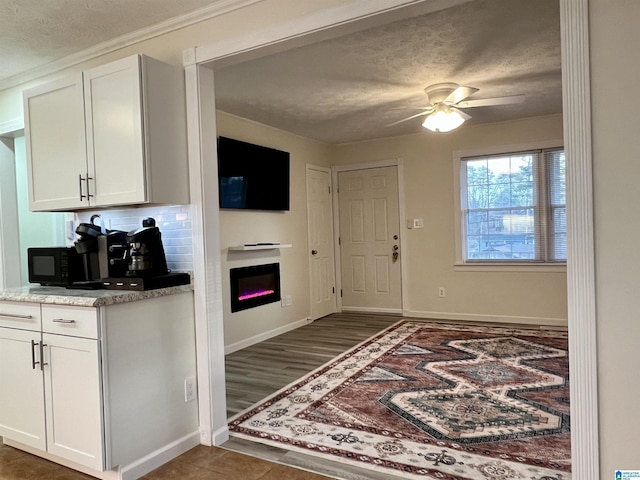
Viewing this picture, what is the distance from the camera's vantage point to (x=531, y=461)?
220 centimetres

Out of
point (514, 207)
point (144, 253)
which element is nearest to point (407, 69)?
point (144, 253)

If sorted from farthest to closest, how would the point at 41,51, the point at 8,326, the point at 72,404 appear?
the point at 41,51, the point at 8,326, the point at 72,404

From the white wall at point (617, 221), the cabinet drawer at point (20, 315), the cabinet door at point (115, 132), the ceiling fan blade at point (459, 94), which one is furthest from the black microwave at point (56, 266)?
the ceiling fan blade at point (459, 94)

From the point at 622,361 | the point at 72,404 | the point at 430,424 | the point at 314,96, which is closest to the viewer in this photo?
the point at 622,361

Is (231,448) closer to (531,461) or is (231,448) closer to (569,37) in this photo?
(531,461)

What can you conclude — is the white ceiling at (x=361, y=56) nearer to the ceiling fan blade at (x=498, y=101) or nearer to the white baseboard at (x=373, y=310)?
the ceiling fan blade at (x=498, y=101)

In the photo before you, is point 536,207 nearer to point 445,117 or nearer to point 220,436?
point 445,117

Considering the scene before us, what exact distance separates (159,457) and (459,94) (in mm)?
3356

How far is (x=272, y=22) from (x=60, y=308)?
72.5 inches

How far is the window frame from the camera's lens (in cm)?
509

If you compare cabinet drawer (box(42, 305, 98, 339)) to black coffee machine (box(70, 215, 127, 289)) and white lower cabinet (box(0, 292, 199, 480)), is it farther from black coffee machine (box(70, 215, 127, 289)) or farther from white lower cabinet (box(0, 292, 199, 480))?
black coffee machine (box(70, 215, 127, 289))

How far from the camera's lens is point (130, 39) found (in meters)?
2.71

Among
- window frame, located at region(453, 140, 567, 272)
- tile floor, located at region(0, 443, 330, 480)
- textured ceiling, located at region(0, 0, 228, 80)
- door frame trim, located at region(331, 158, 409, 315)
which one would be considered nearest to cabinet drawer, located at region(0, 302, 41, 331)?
tile floor, located at region(0, 443, 330, 480)

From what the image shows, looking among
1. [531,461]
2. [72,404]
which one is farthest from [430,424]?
[72,404]
